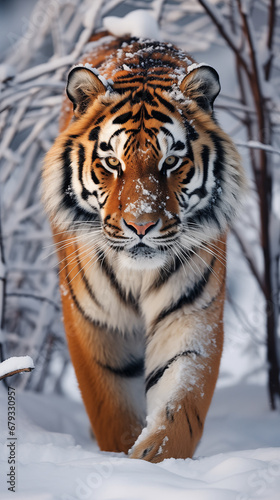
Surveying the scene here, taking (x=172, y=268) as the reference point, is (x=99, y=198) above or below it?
above

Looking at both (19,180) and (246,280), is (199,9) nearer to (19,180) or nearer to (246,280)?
(19,180)

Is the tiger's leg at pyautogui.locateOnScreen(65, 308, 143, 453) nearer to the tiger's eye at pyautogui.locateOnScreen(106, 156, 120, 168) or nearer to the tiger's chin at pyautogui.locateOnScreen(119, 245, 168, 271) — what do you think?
the tiger's chin at pyautogui.locateOnScreen(119, 245, 168, 271)

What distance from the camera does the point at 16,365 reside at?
90 centimetres

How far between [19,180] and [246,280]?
1.25m

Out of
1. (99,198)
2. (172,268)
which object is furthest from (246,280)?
(99,198)

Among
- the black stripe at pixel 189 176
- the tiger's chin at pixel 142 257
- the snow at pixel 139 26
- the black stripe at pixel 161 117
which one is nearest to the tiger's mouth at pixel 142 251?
the tiger's chin at pixel 142 257

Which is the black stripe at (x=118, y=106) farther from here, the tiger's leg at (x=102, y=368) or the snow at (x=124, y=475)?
the snow at (x=124, y=475)

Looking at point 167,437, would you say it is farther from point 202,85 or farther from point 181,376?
point 202,85

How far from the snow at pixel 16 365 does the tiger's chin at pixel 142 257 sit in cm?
47

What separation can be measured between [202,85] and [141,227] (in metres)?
0.41

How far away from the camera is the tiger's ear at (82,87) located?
1.41 meters

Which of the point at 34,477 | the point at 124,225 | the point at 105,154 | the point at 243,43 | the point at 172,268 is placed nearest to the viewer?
the point at 34,477

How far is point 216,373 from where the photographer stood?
4.82 feet

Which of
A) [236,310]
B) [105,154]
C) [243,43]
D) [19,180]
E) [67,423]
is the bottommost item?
[67,423]
